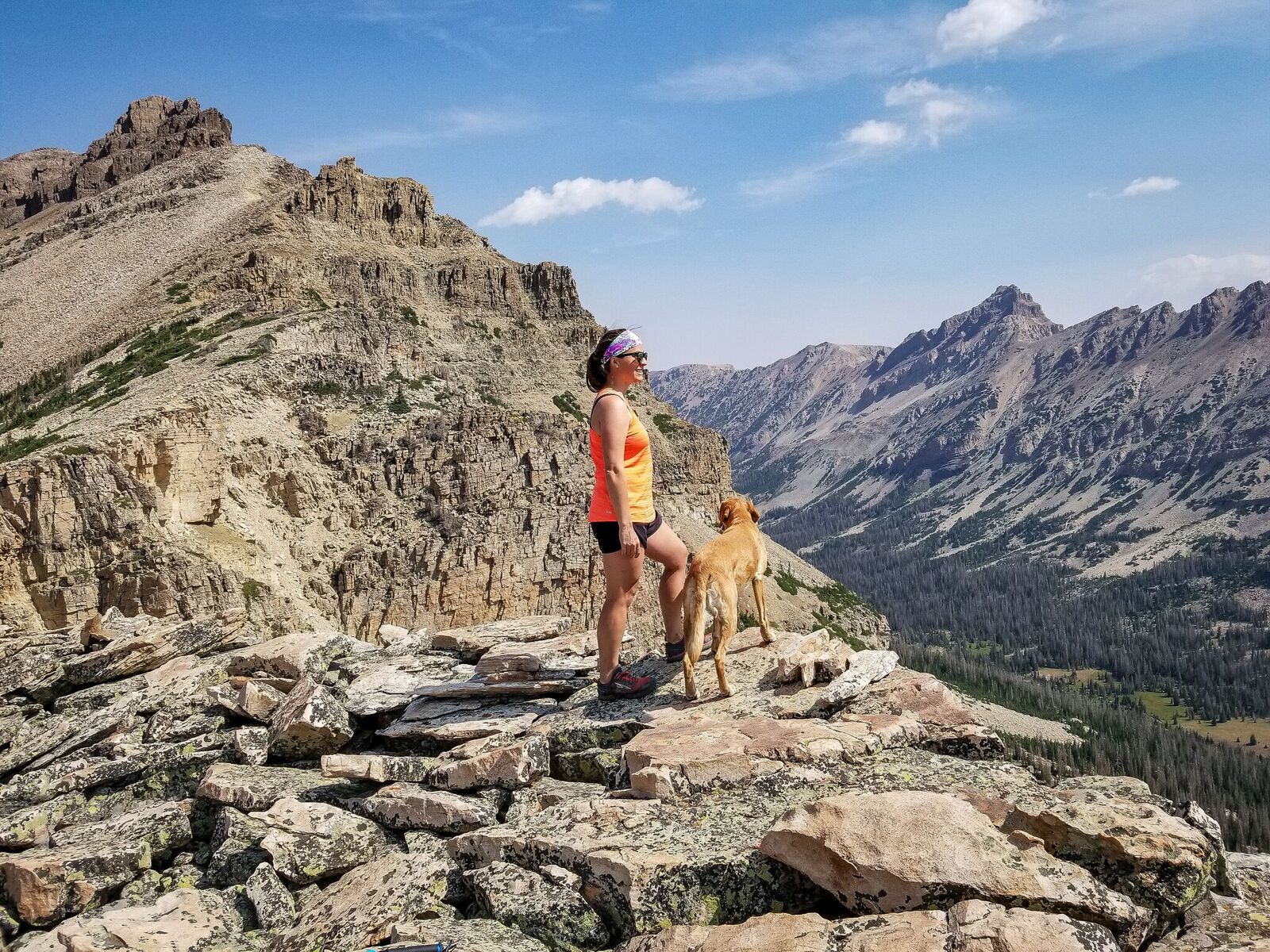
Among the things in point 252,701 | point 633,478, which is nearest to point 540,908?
point 633,478

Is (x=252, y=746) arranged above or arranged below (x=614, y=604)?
below

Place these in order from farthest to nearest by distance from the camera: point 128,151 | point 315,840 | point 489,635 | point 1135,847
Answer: point 128,151 → point 489,635 → point 315,840 → point 1135,847

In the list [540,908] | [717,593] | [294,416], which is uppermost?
[294,416]

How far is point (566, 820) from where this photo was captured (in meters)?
7.10

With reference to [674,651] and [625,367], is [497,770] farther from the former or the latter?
Answer: [625,367]

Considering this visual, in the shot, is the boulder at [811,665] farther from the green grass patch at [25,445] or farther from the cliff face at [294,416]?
the green grass patch at [25,445]

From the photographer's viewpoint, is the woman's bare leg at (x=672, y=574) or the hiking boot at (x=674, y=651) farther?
the hiking boot at (x=674, y=651)

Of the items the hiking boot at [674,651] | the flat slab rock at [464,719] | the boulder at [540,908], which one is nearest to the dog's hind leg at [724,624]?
the hiking boot at [674,651]

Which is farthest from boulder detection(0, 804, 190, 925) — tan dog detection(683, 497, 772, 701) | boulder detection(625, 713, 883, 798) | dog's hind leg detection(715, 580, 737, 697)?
dog's hind leg detection(715, 580, 737, 697)

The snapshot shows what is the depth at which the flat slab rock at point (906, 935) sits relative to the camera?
4.72 metres

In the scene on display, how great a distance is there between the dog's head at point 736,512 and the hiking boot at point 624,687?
8.26ft

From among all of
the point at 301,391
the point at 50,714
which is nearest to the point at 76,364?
the point at 301,391

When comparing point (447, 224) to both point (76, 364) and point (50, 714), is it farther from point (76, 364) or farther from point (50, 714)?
point (50, 714)

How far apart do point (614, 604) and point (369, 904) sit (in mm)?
4163
